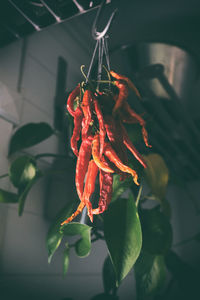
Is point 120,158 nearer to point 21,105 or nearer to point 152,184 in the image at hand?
point 152,184

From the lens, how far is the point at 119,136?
17.3 inches

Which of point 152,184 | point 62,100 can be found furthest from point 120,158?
point 62,100

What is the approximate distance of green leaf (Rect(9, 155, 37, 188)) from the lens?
0.66 m

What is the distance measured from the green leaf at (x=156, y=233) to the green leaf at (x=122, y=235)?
10 cm

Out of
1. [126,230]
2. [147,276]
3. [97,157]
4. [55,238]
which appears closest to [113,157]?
[97,157]

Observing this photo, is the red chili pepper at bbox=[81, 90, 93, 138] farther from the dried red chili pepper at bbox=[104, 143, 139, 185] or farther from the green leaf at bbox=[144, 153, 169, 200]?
the green leaf at bbox=[144, 153, 169, 200]

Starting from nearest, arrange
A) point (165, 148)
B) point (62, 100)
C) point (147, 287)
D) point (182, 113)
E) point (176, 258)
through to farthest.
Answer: point (147, 287)
point (176, 258)
point (182, 113)
point (62, 100)
point (165, 148)

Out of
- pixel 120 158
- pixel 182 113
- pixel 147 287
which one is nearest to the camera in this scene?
pixel 120 158

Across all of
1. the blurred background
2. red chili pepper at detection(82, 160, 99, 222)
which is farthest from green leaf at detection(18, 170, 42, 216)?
red chili pepper at detection(82, 160, 99, 222)

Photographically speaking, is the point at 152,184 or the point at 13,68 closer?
the point at 152,184

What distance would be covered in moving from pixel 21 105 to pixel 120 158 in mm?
586

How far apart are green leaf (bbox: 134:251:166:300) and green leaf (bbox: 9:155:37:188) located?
12.6 inches

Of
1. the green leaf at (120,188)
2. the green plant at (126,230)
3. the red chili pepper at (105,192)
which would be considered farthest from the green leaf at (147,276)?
the red chili pepper at (105,192)

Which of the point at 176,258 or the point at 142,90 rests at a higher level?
the point at 142,90
